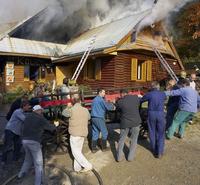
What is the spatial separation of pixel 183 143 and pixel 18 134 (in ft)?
13.2

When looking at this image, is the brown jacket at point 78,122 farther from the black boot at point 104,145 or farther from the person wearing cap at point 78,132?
the black boot at point 104,145

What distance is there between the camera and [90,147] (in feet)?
28.1

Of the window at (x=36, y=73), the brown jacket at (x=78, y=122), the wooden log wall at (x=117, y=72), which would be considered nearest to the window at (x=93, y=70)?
the wooden log wall at (x=117, y=72)

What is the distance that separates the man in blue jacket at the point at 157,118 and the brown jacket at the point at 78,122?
143cm

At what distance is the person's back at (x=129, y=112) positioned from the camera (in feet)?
23.7

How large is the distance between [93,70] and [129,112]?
40.9ft

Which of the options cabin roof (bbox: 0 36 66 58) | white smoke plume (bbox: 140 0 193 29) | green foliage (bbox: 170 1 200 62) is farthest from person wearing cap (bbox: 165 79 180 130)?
green foliage (bbox: 170 1 200 62)

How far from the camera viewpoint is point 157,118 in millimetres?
7418

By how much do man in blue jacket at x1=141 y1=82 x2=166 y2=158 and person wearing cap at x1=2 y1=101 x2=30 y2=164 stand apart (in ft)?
8.80

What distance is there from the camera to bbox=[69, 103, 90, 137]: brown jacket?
23.1 feet

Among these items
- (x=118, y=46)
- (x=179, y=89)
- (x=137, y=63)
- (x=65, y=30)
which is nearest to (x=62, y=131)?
(x=179, y=89)

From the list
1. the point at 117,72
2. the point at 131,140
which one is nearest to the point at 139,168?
the point at 131,140

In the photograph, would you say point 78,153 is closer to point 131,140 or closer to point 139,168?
point 131,140

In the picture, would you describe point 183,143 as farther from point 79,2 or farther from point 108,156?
point 79,2
